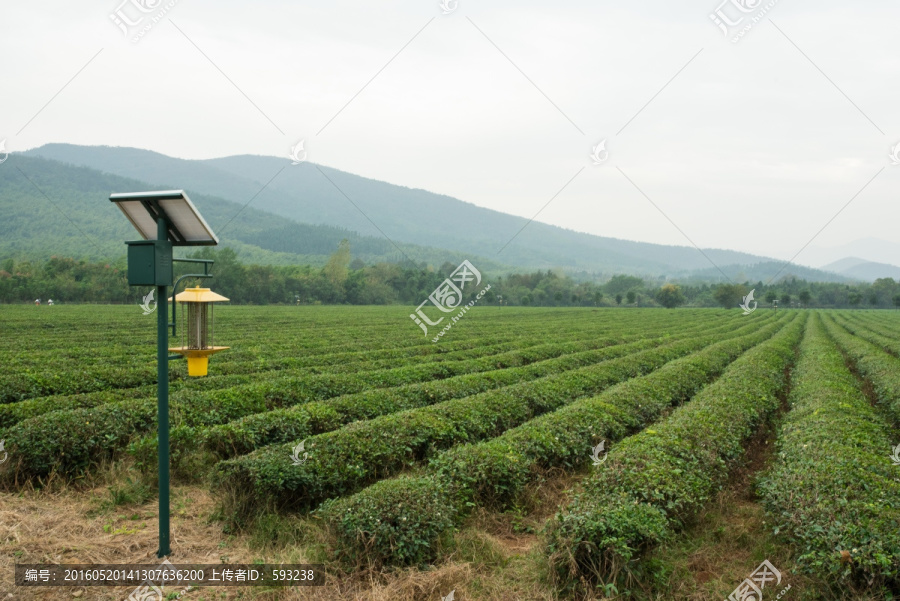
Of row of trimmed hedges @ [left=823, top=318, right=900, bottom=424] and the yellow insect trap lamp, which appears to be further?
row of trimmed hedges @ [left=823, top=318, right=900, bottom=424]

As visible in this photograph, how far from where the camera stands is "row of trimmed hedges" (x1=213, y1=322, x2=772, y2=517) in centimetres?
688

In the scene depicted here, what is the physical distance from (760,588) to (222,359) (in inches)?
701

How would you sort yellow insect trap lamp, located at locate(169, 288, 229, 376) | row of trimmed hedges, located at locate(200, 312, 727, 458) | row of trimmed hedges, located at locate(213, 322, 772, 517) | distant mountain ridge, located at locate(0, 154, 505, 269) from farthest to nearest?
distant mountain ridge, located at locate(0, 154, 505, 269) < row of trimmed hedges, located at locate(200, 312, 727, 458) < row of trimmed hedges, located at locate(213, 322, 772, 517) < yellow insect trap lamp, located at locate(169, 288, 229, 376)

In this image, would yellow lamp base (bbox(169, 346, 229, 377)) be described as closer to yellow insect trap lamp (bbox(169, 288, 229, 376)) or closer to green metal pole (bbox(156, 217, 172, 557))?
yellow insect trap lamp (bbox(169, 288, 229, 376))

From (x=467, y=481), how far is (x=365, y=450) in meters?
1.62

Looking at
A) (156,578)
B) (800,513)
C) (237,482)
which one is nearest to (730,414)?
(800,513)

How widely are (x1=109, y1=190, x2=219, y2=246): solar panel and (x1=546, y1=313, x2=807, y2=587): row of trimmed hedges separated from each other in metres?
4.64

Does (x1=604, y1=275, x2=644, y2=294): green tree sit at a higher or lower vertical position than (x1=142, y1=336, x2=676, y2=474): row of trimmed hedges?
higher

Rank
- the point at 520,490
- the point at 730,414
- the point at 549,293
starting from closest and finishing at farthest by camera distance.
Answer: the point at 520,490 → the point at 730,414 → the point at 549,293

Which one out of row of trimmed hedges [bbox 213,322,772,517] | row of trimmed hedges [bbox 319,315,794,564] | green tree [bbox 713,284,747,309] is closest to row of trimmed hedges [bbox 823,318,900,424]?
row of trimmed hedges [bbox 319,315,794,564]

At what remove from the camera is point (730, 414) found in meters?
9.99

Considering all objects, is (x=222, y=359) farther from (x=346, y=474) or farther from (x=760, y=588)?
(x=760, y=588)

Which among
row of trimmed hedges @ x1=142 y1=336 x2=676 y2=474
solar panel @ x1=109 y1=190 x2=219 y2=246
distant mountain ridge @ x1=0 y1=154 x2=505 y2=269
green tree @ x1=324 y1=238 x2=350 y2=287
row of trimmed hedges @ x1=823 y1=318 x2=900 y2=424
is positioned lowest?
row of trimmed hedges @ x1=823 y1=318 x2=900 y2=424

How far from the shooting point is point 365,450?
782cm
